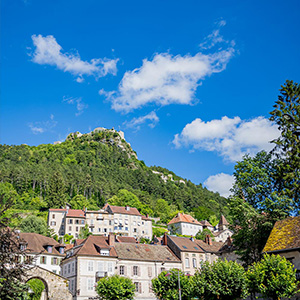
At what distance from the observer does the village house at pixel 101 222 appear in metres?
92.6

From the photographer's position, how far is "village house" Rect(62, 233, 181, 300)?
4425 centimetres

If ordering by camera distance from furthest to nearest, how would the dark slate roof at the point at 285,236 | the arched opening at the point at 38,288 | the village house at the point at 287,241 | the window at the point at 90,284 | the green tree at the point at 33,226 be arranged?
the green tree at the point at 33,226 < the window at the point at 90,284 < the arched opening at the point at 38,288 < the dark slate roof at the point at 285,236 < the village house at the point at 287,241

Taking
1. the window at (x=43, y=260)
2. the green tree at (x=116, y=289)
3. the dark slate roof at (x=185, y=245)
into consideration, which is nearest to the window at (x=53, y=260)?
the window at (x=43, y=260)

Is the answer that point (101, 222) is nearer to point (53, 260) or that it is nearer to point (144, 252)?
point (53, 260)

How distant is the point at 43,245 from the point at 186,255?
2287 cm

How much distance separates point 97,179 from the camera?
140125mm

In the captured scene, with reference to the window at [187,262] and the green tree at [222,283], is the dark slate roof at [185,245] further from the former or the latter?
the green tree at [222,283]

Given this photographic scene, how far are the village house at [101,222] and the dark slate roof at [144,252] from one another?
44.0m

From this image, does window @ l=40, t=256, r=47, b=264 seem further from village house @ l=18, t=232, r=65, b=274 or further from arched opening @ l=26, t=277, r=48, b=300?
arched opening @ l=26, t=277, r=48, b=300

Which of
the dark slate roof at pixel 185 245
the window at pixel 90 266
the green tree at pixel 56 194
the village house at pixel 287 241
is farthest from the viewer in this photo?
the green tree at pixel 56 194

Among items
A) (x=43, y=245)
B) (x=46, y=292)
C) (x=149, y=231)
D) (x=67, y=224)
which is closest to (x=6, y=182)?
(x=67, y=224)

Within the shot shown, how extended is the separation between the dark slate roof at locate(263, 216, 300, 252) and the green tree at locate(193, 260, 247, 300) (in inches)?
174

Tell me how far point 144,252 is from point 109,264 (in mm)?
6680

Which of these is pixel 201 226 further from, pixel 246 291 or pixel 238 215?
pixel 246 291
